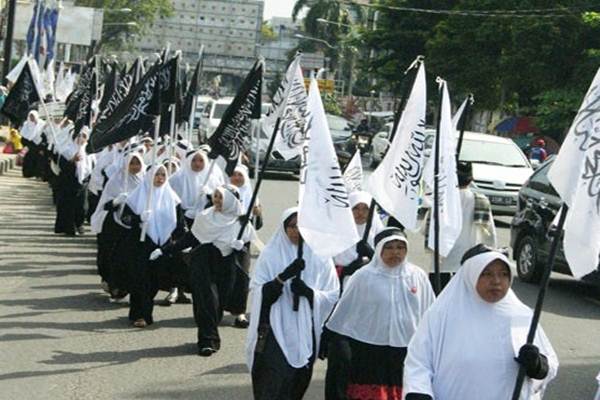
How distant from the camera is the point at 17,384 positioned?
27.9 feet

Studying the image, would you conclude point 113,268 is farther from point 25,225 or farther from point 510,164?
point 510,164

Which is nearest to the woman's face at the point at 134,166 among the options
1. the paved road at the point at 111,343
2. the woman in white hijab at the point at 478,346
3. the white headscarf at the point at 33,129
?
the paved road at the point at 111,343

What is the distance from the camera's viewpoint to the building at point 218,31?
92312mm

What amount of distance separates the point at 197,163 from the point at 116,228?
1.70 metres

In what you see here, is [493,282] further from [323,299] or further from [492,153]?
[492,153]

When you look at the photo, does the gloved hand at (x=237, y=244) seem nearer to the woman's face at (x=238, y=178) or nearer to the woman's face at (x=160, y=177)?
the woman's face at (x=160, y=177)

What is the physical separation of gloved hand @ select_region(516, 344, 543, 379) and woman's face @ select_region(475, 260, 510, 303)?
0.27 meters

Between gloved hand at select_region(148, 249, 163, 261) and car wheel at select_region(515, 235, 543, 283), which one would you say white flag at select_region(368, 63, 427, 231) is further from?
car wheel at select_region(515, 235, 543, 283)

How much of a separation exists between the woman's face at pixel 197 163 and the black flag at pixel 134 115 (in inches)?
47.7


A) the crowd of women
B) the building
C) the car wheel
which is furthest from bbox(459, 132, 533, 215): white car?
the building

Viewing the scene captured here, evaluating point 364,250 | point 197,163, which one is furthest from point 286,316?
point 197,163

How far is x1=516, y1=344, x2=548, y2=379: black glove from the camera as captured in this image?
538 centimetres

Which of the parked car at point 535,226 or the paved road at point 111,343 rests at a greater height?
the parked car at point 535,226

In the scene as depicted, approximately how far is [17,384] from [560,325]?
18.1ft
